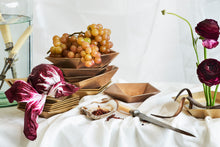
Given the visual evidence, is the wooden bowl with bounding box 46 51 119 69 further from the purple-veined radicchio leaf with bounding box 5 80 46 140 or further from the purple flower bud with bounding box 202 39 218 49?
the purple flower bud with bounding box 202 39 218 49

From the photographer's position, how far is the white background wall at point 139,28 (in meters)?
2.11

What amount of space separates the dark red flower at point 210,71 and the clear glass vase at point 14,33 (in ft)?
2.48

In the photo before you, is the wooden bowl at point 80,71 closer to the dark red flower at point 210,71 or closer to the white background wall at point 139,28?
the dark red flower at point 210,71

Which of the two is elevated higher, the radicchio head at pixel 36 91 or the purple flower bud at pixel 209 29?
the purple flower bud at pixel 209 29

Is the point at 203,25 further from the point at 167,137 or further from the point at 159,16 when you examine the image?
the point at 159,16

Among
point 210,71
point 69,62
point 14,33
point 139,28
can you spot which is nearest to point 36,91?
point 69,62

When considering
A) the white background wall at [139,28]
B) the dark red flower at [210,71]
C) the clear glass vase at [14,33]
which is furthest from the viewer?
the white background wall at [139,28]

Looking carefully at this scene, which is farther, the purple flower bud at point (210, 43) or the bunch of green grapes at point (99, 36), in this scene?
the bunch of green grapes at point (99, 36)

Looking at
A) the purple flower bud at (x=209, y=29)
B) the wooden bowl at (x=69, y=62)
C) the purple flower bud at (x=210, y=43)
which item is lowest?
the wooden bowl at (x=69, y=62)

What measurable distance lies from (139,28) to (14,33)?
1.18 m

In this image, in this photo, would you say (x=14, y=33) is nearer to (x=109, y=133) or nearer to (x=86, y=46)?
(x=86, y=46)

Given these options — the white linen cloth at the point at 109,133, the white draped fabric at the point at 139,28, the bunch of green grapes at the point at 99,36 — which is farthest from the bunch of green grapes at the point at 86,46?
the white draped fabric at the point at 139,28

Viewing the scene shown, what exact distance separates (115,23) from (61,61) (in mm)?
1041

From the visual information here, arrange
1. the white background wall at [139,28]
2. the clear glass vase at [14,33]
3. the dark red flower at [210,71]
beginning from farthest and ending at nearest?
the white background wall at [139,28], the clear glass vase at [14,33], the dark red flower at [210,71]
